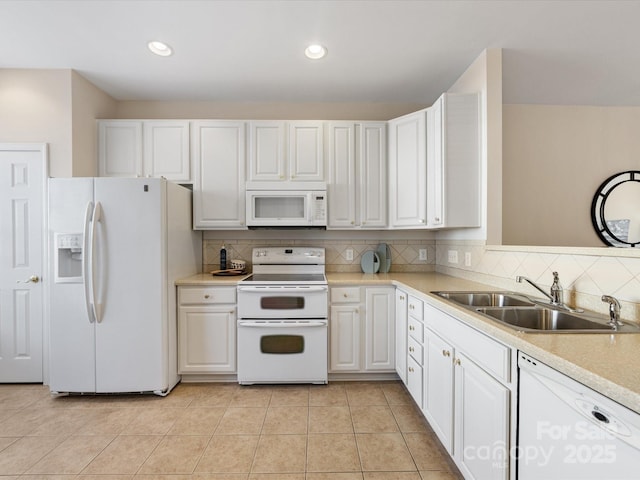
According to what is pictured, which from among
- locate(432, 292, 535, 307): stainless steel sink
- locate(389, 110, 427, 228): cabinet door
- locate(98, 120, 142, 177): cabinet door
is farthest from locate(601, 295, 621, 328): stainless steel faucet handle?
locate(98, 120, 142, 177): cabinet door

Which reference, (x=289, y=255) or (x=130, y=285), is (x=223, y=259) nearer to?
(x=289, y=255)

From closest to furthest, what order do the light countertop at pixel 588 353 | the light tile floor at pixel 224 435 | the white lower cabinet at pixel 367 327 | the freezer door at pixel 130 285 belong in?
the light countertop at pixel 588 353 < the light tile floor at pixel 224 435 < the freezer door at pixel 130 285 < the white lower cabinet at pixel 367 327

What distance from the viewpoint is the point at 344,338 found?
8.59ft

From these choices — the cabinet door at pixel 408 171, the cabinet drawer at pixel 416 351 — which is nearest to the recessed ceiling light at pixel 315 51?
the cabinet door at pixel 408 171

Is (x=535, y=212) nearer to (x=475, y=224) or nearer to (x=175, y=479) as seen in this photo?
(x=475, y=224)

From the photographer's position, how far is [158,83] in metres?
2.79

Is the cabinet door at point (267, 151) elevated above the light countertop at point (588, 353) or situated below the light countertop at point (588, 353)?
above

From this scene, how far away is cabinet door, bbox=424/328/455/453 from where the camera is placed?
5.24 ft

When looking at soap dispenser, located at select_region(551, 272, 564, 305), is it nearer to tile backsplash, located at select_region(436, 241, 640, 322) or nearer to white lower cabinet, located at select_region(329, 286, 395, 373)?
tile backsplash, located at select_region(436, 241, 640, 322)

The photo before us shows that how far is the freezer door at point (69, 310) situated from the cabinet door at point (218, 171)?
85cm

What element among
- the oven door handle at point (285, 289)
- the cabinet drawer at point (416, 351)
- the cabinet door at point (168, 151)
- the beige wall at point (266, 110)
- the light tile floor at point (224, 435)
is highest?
the beige wall at point (266, 110)

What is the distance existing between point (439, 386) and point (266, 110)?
2.87m

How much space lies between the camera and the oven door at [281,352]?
8.30ft

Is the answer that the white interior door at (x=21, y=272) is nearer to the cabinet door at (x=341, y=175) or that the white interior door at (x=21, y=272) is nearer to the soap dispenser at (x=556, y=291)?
the cabinet door at (x=341, y=175)
